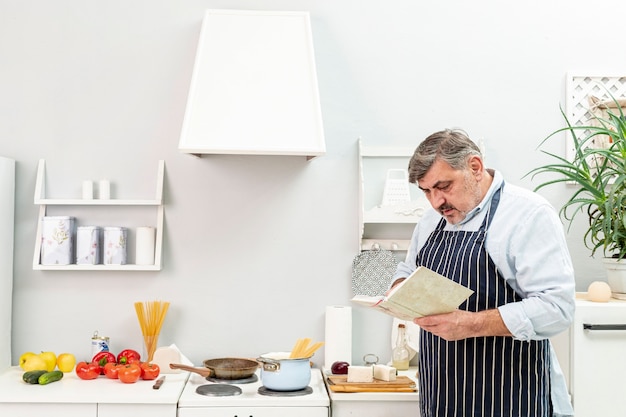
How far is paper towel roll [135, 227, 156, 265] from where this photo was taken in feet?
10.3

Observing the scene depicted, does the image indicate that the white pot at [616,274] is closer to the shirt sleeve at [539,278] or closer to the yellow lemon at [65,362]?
the shirt sleeve at [539,278]

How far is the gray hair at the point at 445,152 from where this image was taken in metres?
2.18

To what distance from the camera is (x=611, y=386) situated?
107 inches

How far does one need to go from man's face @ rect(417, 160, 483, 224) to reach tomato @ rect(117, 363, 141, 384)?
1.40m

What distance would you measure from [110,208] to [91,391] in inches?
33.8

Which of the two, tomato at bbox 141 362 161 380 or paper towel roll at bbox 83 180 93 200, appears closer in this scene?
tomato at bbox 141 362 161 380

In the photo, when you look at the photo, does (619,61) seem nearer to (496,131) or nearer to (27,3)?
(496,131)

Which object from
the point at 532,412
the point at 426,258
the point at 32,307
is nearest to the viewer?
the point at 532,412

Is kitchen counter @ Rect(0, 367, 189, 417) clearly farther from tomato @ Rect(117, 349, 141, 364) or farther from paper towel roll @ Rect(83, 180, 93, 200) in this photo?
paper towel roll @ Rect(83, 180, 93, 200)

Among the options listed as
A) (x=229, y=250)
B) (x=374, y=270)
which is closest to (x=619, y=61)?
(x=374, y=270)

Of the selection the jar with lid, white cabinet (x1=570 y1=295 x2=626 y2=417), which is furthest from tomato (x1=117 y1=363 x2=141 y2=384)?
white cabinet (x1=570 y1=295 x2=626 y2=417)

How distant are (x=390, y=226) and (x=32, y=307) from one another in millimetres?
1642

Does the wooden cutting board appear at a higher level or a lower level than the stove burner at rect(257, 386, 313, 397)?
higher

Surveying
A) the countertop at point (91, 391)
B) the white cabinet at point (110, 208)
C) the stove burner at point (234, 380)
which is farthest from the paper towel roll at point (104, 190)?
the stove burner at point (234, 380)
